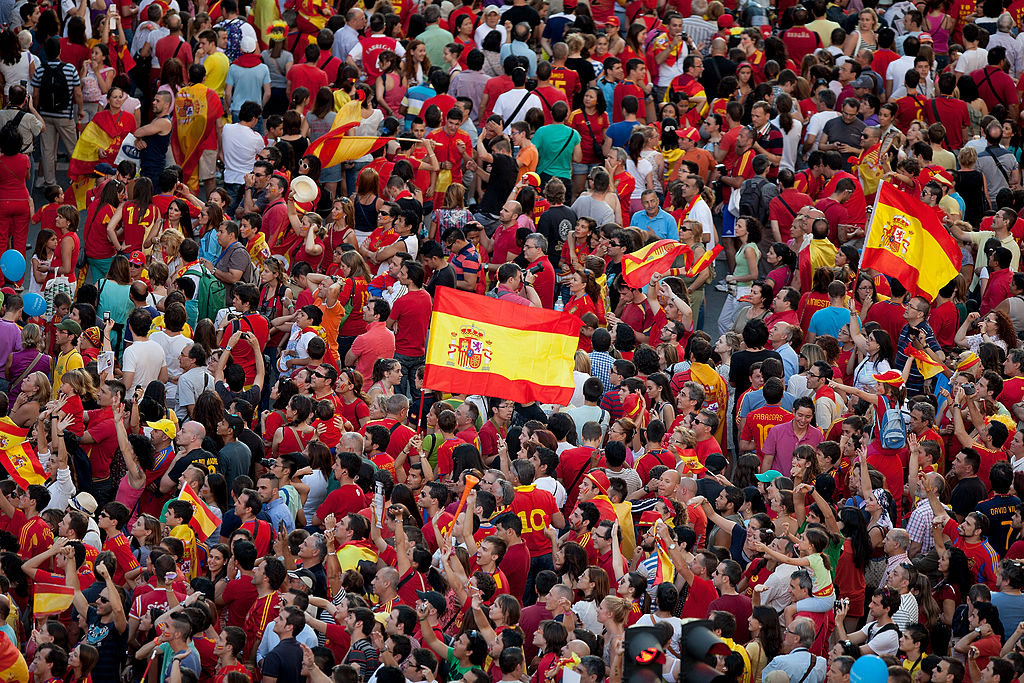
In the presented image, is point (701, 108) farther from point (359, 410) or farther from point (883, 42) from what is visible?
point (359, 410)

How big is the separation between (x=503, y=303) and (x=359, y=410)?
1.59 meters

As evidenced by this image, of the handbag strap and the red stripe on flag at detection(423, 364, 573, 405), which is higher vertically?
the red stripe on flag at detection(423, 364, 573, 405)

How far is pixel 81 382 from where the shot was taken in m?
13.2

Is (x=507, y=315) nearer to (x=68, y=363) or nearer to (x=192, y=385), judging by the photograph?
(x=192, y=385)

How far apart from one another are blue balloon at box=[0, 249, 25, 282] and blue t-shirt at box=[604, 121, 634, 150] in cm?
Answer: 678

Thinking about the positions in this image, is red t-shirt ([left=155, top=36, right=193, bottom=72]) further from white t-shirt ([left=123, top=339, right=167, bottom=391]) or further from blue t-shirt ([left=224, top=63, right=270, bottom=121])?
white t-shirt ([left=123, top=339, right=167, bottom=391])

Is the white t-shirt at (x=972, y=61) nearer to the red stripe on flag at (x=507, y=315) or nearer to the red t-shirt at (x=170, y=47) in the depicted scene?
the red stripe on flag at (x=507, y=315)

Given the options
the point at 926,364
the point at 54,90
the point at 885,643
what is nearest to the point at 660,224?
the point at 926,364

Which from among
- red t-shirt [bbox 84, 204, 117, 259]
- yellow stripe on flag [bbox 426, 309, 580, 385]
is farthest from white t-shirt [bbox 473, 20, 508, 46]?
yellow stripe on flag [bbox 426, 309, 580, 385]

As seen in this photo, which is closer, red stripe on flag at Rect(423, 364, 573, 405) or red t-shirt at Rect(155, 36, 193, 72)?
red stripe on flag at Rect(423, 364, 573, 405)

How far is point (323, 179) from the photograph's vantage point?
17609mm

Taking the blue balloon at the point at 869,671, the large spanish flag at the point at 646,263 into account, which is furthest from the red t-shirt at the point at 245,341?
the blue balloon at the point at 869,671

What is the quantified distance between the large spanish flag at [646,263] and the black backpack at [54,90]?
691cm

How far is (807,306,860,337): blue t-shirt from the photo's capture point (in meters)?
14.9
